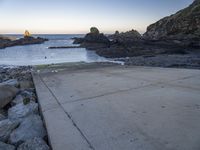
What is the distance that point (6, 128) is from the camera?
8.87ft

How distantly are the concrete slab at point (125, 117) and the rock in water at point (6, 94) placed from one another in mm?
817

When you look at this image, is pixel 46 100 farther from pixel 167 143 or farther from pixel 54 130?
pixel 167 143

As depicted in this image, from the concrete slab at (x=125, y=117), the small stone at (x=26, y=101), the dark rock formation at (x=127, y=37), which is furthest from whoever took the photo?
the dark rock formation at (x=127, y=37)

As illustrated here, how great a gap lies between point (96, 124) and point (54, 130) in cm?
50

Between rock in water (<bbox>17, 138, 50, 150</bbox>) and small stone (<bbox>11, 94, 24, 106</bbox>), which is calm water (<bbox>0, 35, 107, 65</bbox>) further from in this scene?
rock in water (<bbox>17, 138, 50, 150</bbox>)

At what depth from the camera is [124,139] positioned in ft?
6.52

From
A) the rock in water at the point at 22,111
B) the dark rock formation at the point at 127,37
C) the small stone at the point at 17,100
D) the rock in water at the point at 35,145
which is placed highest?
the dark rock formation at the point at 127,37

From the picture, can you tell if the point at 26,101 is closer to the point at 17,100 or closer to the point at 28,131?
the point at 17,100

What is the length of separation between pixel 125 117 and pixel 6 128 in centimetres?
Result: 164

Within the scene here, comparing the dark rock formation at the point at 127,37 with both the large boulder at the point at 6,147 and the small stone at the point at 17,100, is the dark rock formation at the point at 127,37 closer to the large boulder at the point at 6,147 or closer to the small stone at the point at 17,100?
the small stone at the point at 17,100

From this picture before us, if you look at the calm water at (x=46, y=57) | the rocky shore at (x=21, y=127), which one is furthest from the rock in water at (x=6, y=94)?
the calm water at (x=46, y=57)

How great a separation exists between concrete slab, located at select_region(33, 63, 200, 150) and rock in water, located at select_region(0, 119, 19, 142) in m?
0.48

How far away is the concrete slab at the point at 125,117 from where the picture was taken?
6.36 ft

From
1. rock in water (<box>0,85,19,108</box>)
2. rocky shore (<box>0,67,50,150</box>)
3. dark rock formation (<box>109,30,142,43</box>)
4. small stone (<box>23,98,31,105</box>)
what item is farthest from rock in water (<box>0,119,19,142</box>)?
dark rock formation (<box>109,30,142,43</box>)
